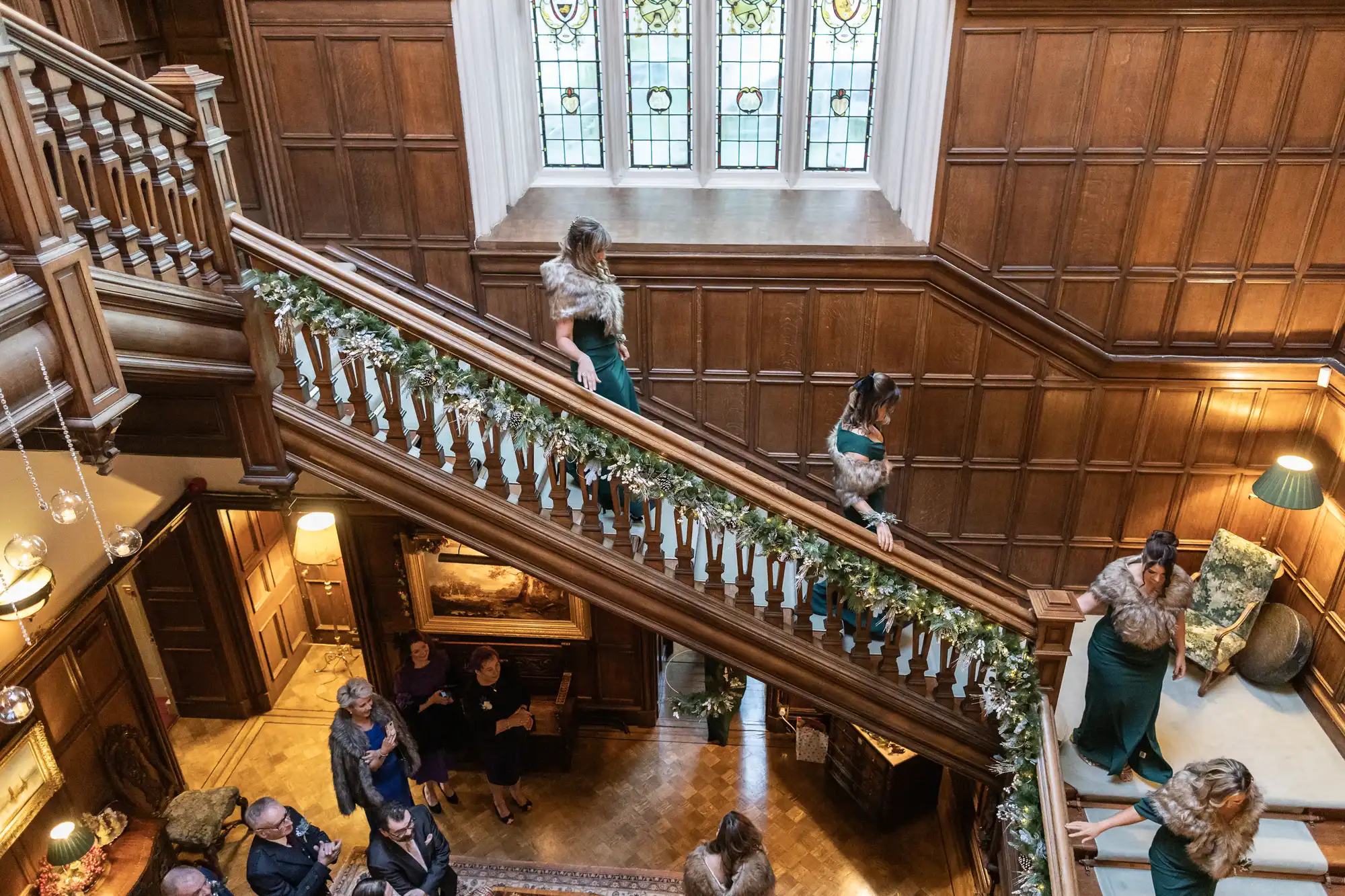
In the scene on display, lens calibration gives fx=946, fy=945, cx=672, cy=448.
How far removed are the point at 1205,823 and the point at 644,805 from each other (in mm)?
3907

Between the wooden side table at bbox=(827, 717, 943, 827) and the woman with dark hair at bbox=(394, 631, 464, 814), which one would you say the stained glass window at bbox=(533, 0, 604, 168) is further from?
the wooden side table at bbox=(827, 717, 943, 827)

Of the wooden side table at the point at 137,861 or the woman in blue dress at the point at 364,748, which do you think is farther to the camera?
the wooden side table at the point at 137,861

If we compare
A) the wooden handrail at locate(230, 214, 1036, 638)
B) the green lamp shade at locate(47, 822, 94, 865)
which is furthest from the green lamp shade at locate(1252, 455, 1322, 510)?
the green lamp shade at locate(47, 822, 94, 865)

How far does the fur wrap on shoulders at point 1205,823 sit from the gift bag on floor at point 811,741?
10.1 ft

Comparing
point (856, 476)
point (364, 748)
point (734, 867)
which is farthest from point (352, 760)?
point (856, 476)

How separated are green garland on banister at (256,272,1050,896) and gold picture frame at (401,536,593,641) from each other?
2.53m

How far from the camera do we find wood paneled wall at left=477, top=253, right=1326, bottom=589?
649 cm

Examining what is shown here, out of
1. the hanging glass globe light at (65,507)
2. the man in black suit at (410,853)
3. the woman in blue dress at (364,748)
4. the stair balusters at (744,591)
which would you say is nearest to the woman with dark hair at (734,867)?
the stair balusters at (744,591)

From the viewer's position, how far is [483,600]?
714cm

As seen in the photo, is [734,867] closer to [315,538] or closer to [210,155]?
[210,155]

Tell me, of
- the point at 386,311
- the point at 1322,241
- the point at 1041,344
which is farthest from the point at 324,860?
the point at 1322,241

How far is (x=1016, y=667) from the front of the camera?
4.94 m

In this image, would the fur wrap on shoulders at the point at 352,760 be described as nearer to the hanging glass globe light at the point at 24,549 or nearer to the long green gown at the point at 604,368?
the long green gown at the point at 604,368

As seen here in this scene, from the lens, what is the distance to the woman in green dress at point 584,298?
471cm
